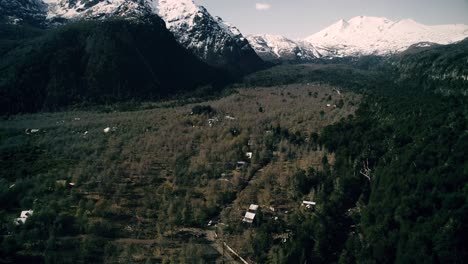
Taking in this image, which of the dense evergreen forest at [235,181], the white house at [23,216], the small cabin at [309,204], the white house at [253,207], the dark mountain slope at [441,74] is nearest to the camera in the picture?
the dense evergreen forest at [235,181]

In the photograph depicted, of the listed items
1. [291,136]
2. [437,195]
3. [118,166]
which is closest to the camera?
[437,195]

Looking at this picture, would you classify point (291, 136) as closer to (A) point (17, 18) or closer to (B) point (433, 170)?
(B) point (433, 170)

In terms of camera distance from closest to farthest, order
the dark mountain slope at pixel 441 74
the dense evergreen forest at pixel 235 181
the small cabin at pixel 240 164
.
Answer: the dense evergreen forest at pixel 235 181 < the small cabin at pixel 240 164 < the dark mountain slope at pixel 441 74

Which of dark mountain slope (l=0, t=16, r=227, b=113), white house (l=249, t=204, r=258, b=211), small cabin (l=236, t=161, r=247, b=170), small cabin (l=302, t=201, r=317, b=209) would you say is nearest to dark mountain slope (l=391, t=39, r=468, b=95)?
small cabin (l=236, t=161, r=247, b=170)

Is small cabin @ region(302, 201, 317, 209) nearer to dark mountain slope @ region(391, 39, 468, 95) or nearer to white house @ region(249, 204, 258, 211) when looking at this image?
white house @ region(249, 204, 258, 211)

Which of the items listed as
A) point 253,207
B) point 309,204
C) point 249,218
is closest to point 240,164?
point 253,207

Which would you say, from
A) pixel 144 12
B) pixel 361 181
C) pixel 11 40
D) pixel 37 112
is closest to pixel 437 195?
pixel 361 181

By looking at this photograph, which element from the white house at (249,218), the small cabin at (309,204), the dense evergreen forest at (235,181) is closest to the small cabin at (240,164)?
the dense evergreen forest at (235,181)

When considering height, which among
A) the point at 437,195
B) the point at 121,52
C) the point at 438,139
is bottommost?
the point at 437,195

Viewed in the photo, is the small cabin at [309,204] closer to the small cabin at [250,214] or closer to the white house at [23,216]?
the small cabin at [250,214]
